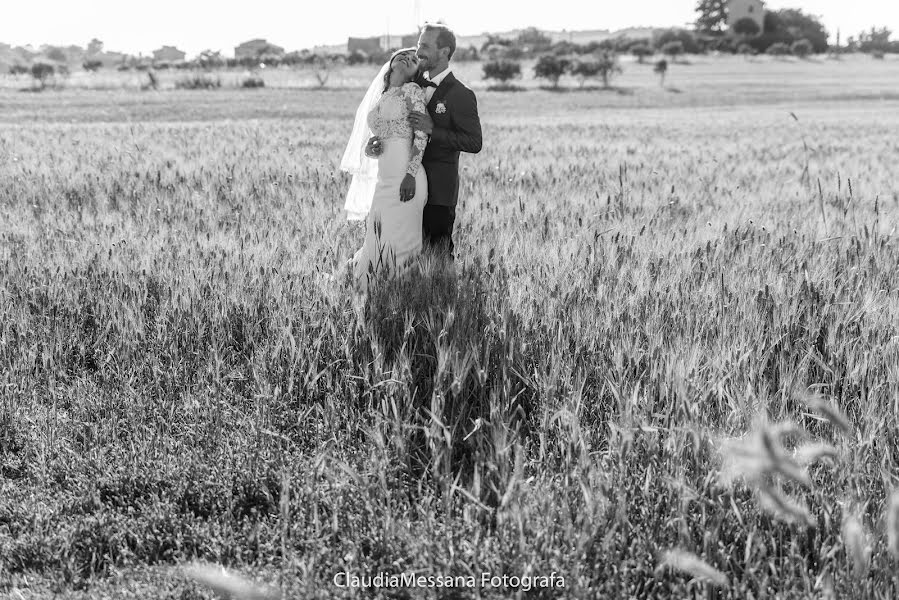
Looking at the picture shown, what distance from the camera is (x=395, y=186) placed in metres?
4.83

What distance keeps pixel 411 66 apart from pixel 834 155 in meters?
8.70

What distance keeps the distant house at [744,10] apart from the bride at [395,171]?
12753cm

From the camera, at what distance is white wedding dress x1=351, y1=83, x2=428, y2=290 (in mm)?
4637

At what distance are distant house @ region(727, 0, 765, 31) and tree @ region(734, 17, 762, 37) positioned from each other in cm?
321

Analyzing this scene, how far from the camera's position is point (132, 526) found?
2.53 meters

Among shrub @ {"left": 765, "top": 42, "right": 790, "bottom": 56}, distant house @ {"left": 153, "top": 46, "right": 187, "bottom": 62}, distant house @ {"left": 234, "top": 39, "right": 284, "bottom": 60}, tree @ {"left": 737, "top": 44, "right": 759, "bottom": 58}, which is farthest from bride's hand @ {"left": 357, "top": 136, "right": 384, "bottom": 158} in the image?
distant house @ {"left": 153, "top": 46, "right": 187, "bottom": 62}

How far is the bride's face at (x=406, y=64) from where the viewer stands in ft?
15.2

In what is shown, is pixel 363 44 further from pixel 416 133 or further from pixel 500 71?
pixel 416 133

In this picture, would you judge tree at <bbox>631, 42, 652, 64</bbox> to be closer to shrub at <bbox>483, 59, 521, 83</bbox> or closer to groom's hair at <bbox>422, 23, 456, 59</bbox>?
shrub at <bbox>483, 59, 521, 83</bbox>

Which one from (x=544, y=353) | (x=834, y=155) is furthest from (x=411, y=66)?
(x=834, y=155)

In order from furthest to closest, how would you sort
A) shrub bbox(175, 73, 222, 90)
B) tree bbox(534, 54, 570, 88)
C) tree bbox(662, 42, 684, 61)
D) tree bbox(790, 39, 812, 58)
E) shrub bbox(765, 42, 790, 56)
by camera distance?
1. tree bbox(790, 39, 812, 58)
2. shrub bbox(765, 42, 790, 56)
3. tree bbox(662, 42, 684, 61)
4. tree bbox(534, 54, 570, 88)
5. shrub bbox(175, 73, 222, 90)

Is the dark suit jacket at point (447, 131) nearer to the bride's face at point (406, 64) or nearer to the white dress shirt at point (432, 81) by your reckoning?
the white dress shirt at point (432, 81)

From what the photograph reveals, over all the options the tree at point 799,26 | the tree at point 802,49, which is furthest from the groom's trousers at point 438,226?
the tree at point 799,26

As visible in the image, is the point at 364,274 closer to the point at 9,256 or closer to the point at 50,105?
the point at 9,256
